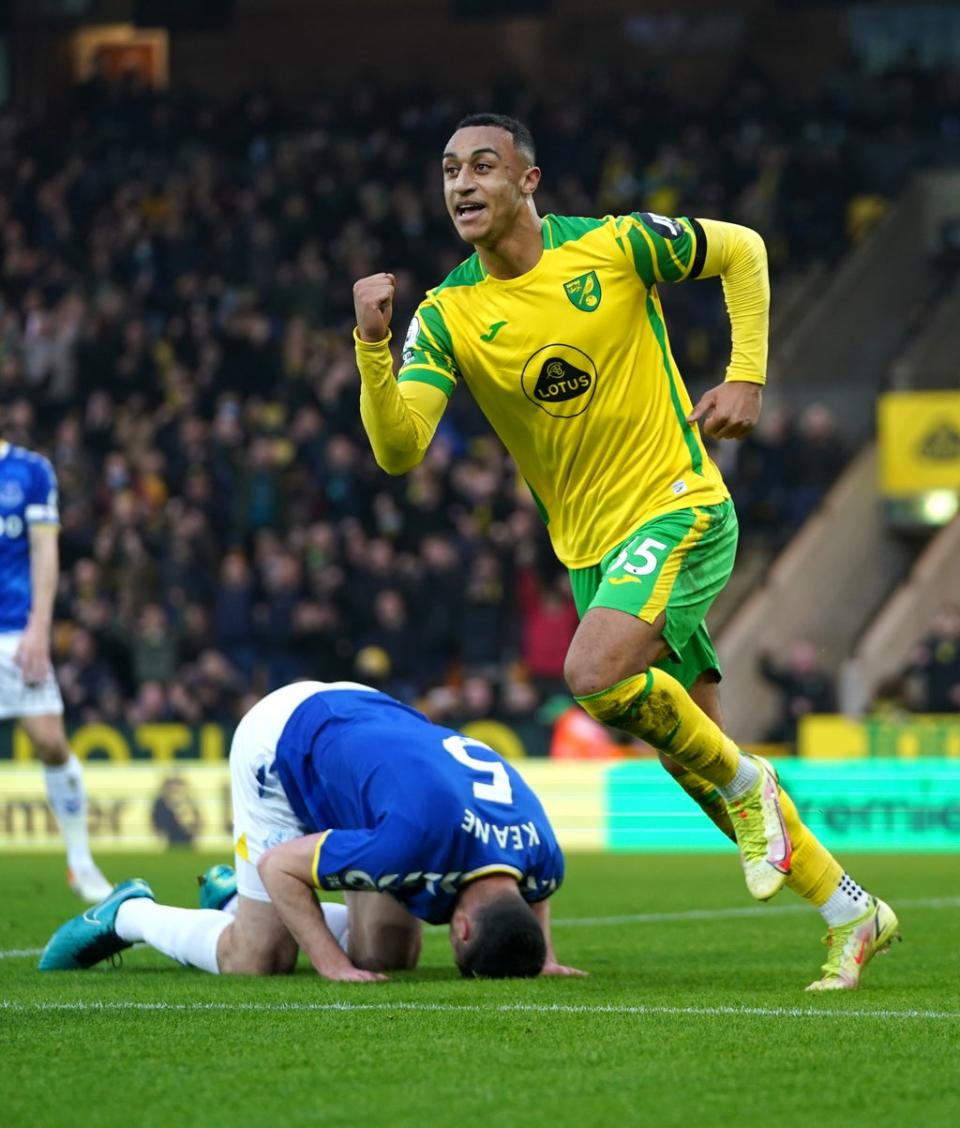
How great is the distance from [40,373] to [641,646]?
19045 mm

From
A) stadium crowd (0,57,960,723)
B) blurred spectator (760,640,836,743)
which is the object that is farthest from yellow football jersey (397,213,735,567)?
blurred spectator (760,640,836,743)

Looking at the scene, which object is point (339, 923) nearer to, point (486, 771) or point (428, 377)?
point (486, 771)

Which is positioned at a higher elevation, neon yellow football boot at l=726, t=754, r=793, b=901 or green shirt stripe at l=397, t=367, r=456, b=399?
green shirt stripe at l=397, t=367, r=456, b=399

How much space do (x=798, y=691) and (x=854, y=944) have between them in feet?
42.8

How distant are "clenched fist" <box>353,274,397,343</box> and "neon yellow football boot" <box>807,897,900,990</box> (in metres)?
2.20

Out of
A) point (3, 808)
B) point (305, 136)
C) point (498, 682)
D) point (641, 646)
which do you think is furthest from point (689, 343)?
point (641, 646)

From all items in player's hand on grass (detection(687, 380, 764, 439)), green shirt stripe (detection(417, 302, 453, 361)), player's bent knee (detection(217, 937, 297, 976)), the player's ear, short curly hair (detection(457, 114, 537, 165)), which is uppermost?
short curly hair (detection(457, 114, 537, 165))

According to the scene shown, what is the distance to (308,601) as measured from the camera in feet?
68.1

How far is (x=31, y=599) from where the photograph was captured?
10922 mm

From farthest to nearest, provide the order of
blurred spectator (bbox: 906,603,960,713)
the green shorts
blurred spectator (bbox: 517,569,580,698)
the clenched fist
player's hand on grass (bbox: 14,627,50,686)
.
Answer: blurred spectator (bbox: 517,569,580,698) < blurred spectator (bbox: 906,603,960,713) < player's hand on grass (bbox: 14,627,50,686) < the green shorts < the clenched fist

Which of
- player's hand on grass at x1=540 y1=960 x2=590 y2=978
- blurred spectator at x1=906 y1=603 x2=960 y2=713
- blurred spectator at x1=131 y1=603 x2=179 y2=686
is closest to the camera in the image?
player's hand on grass at x1=540 y1=960 x2=590 y2=978

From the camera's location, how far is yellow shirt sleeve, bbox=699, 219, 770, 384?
6723 mm

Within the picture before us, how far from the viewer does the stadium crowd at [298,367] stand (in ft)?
66.3

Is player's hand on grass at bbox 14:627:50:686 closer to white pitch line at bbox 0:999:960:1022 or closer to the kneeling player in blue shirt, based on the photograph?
the kneeling player in blue shirt
